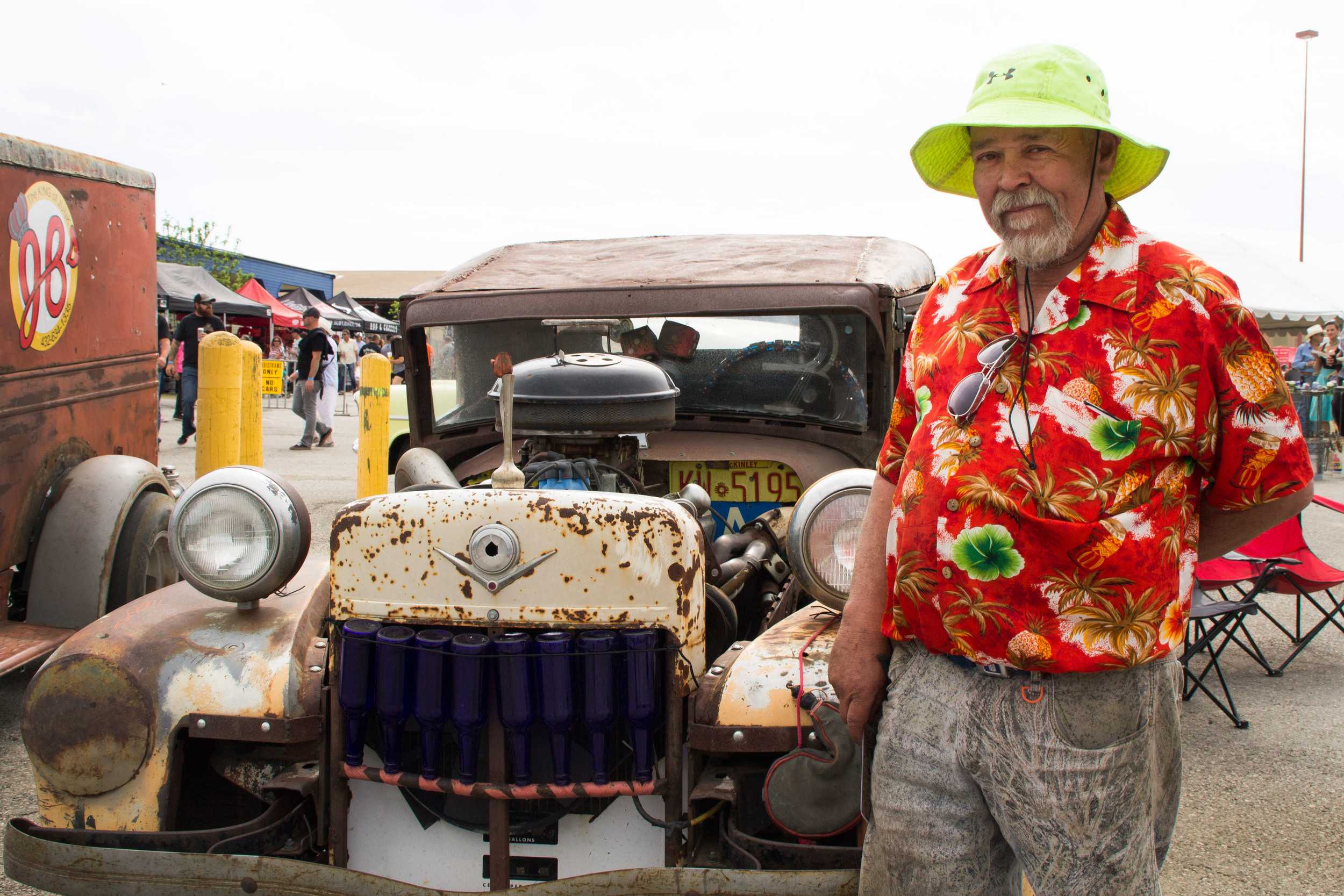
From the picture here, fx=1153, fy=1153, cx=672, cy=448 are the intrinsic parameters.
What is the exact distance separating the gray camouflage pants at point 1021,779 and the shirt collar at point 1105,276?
58cm

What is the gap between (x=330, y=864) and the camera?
96.1 inches

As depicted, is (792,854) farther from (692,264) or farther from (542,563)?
(692,264)

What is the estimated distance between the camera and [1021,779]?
Answer: 1.83 m

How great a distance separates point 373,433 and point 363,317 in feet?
101

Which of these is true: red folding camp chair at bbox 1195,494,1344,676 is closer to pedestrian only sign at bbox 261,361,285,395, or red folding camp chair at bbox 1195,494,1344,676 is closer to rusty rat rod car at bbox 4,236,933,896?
rusty rat rod car at bbox 4,236,933,896

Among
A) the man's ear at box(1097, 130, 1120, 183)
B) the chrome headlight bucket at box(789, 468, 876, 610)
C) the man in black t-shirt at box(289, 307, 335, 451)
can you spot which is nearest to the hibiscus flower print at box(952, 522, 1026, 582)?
the man's ear at box(1097, 130, 1120, 183)

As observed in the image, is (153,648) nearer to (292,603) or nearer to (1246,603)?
(292,603)

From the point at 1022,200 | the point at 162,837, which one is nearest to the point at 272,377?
the point at 162,837

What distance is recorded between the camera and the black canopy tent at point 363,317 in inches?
1421

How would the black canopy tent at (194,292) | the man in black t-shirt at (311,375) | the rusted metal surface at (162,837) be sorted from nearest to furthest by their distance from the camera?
the rusted metal surface at (162,837) → the man in black t-shirt at (311,375) → the black canopy tent at (194,292)

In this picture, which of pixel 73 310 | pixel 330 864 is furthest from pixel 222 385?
pixel 330 864

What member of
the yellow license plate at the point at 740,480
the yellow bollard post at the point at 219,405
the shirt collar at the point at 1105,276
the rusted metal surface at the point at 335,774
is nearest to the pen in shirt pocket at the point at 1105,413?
the shirt collar at the point at 1105,276

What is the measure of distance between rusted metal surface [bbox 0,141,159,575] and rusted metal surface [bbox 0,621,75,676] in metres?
0.27

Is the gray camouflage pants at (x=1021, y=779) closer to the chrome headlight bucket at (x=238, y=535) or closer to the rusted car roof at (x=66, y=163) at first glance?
the chrome headlight bucket at (x=238, y=535)
